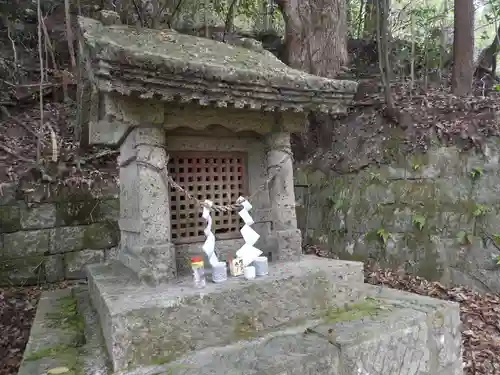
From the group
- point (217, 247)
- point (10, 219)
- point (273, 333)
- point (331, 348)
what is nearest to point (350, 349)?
point (331, 348)

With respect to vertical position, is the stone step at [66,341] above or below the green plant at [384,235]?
below

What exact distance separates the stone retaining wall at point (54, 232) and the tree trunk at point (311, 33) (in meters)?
4.70

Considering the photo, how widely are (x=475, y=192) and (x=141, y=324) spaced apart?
5.57m

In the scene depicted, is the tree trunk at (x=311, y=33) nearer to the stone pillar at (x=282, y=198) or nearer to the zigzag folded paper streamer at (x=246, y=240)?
the stone pillar at (x=282, y=198)

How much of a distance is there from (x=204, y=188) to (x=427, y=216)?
419cm

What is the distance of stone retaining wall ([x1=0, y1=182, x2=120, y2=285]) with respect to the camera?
5.73m

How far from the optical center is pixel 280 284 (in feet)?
10.6

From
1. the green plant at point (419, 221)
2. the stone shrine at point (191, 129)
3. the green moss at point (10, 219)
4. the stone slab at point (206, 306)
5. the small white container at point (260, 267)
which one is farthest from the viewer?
the green plant at point (419, 221)

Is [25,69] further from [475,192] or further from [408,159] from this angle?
[475,192]

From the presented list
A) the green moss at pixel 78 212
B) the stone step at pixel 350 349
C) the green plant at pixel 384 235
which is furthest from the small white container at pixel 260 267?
the green moss at pixel 78 212

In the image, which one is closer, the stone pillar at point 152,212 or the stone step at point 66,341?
the stone step at point 66,341

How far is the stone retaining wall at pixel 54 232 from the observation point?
5.73 m

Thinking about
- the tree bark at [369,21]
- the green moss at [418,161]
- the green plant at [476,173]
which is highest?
the tree bark at [369,21]

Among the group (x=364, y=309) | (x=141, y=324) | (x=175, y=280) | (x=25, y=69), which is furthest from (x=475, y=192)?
(x=25, y=69)
